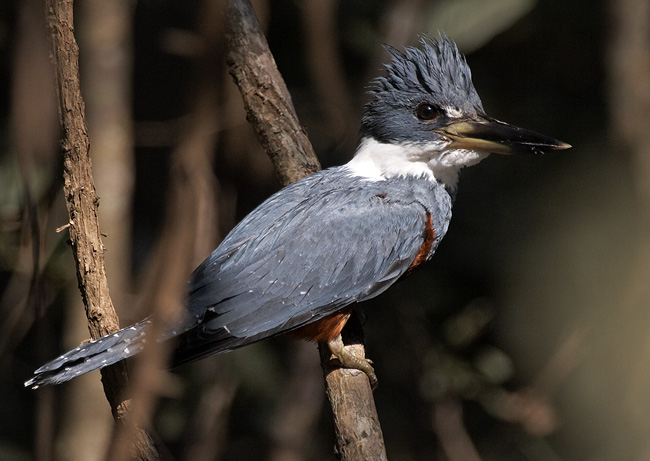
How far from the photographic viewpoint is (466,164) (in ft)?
10.0

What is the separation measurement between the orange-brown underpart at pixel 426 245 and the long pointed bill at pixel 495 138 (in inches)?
12.5

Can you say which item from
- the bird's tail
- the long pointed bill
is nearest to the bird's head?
the long pointed bill

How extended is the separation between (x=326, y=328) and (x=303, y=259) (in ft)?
0.87

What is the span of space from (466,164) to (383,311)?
4.96 ft

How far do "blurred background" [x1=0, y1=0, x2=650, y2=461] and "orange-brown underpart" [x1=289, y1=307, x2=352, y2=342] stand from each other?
1.00m

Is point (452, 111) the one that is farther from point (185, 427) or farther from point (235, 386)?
point (185, 427)

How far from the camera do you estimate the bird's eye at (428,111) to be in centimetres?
304

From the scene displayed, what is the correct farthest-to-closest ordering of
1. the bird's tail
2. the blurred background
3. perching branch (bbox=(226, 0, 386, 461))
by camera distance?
the blurred background < perching branch (bbox=(226, 0, 386, 461)) < the bird's tail

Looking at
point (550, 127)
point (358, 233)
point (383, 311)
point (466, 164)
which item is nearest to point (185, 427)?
point (383, 311)

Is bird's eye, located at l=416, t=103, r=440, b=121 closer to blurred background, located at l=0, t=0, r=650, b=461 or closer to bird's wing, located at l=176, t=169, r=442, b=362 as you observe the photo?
bird's wing, located at l=176, t=169, r=442, b=362

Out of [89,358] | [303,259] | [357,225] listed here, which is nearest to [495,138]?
[357,225]

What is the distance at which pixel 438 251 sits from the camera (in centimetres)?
423

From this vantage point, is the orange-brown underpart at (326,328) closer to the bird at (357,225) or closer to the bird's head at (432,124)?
the bird at (357,225)

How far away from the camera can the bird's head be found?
115 inches
